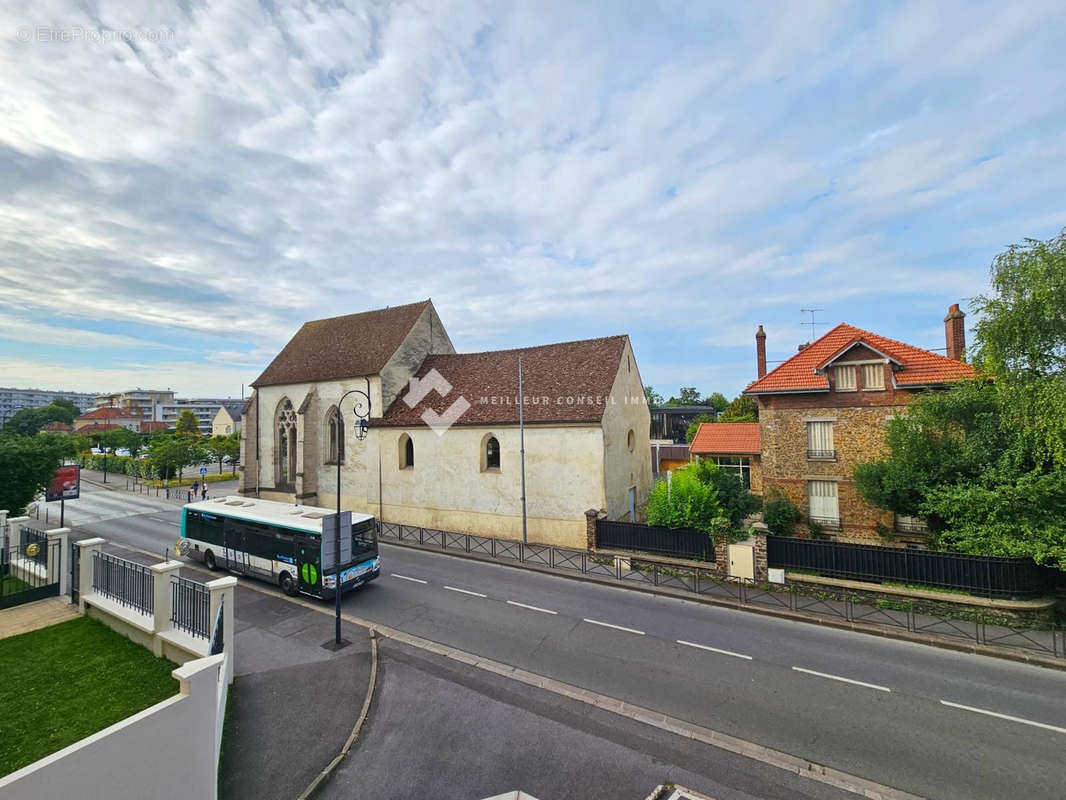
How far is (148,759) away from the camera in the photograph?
5.15 metres

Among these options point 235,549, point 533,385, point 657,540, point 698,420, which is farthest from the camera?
point 698,420

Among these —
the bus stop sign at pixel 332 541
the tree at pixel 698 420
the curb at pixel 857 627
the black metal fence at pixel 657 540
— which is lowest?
the curb at pixel 857 627

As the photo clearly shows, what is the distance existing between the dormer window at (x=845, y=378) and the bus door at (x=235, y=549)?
930 inches

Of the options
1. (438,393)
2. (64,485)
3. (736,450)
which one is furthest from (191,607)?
(736,450)

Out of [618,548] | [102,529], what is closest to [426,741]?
[618,548]

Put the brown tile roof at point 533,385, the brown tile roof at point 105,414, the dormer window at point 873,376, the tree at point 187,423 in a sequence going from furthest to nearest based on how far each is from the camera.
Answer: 1. the brown tile roof at point 105,414
2. the tree at point 187,423
3. the brown tile roof at point 533,385
4. the dormer window at point 873,376

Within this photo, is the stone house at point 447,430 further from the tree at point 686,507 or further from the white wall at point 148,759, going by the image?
the white wall at point 148,759

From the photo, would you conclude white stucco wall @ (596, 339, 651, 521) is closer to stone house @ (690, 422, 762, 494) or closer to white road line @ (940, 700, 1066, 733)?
stone house @ (690, 422, 762, 494)

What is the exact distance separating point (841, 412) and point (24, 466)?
3471cm

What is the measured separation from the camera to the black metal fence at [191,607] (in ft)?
29.1

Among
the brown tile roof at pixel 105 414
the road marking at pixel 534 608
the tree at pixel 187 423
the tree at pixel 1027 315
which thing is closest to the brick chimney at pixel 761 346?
the tree at pixel 1027 315

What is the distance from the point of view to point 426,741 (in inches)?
294

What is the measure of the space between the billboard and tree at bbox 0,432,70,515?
333 centimetres

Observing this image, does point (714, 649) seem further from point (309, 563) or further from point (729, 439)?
point (729, 439)
